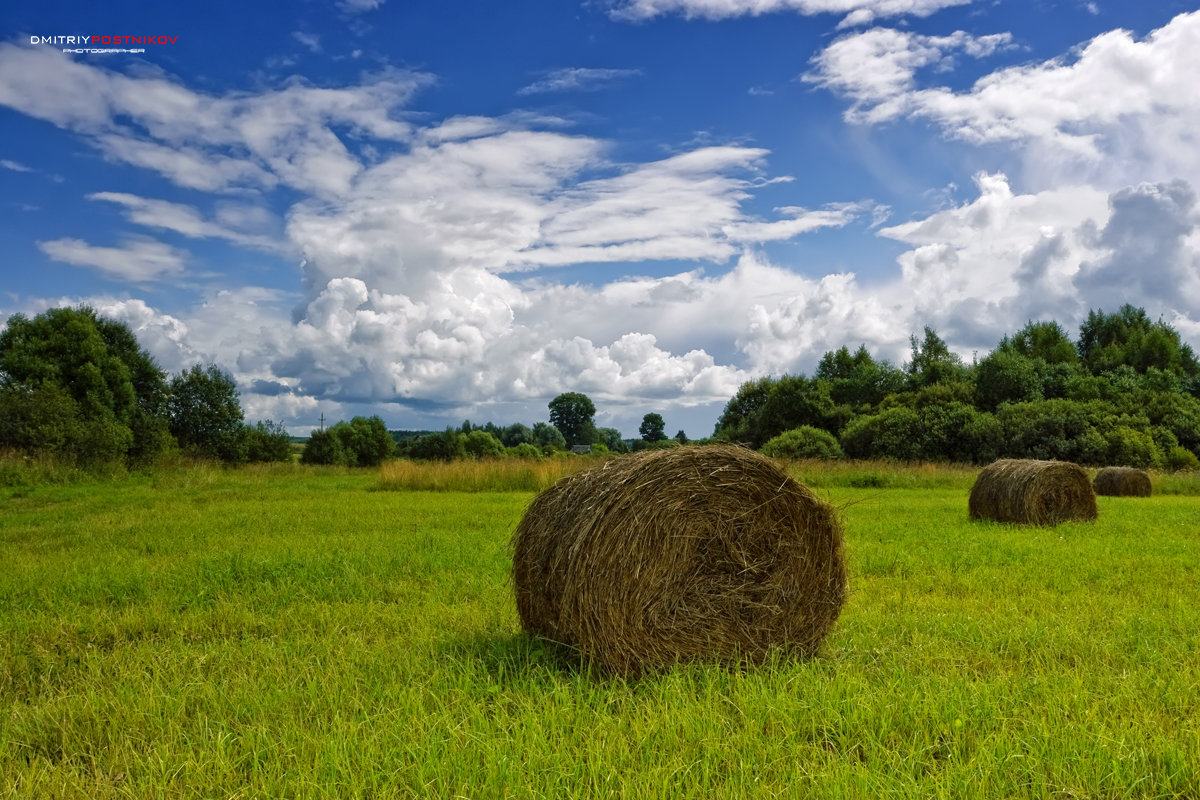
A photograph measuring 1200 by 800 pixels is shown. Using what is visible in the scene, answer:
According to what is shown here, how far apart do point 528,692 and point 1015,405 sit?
40453 millimetres

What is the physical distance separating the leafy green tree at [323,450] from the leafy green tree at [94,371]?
19.3 meters

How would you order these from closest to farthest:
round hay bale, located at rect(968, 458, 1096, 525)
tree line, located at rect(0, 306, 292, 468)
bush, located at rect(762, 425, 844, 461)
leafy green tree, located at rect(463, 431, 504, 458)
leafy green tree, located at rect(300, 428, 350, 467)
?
round hay bale, located at rect(968, 458, 1096, 525)
tree line, located at rect(0, 306, 292, 468)
bush, located at rect(762, 425, 844, 461)
leafy green tree, located at rect(300, 428, 350, 467)
leafy green tree, located at rect(463, 431, 504, 458)

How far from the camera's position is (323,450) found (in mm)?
64438

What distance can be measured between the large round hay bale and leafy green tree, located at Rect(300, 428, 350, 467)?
6196 cm

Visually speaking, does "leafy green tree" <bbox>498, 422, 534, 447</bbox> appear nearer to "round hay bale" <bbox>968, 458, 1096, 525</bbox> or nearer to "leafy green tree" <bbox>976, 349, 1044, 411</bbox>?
"leafy green tree" <bbox>976, 349, 1044, 411</bbox>

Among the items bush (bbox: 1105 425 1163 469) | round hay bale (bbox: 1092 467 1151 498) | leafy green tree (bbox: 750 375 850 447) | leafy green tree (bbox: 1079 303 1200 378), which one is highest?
leafy green tree (bbox: 1079 303 1200 378)

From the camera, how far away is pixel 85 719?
4.47 metres

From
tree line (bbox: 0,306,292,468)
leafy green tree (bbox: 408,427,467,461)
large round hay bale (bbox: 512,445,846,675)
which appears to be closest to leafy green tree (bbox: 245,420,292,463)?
tree line (bbox: 0,306,292,468)

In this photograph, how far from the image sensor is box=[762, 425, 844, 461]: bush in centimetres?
4191

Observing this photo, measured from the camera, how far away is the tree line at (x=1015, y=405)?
3672 cm

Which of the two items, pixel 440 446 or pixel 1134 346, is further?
pixel 440 446

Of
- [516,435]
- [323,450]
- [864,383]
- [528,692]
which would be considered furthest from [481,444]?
[528,692]

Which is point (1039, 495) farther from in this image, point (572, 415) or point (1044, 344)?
point (572, 415)

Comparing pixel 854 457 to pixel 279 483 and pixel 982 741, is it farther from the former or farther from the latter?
pixel 982 741
